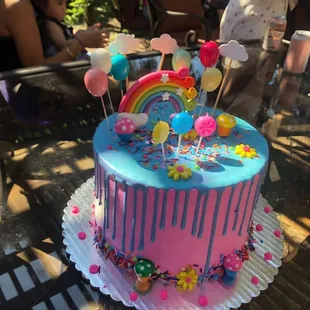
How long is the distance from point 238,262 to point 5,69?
1291mm

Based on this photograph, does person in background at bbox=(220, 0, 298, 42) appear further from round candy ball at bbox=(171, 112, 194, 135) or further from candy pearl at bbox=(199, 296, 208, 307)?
candy pearl at bbox=(199, 296, 208, 307)

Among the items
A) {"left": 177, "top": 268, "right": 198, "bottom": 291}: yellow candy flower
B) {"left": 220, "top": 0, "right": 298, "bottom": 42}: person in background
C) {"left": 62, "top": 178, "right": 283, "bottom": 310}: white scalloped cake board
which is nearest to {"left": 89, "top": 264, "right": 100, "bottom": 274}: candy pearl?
{"left": 62, "top": 178, "right": 283, "bottom": 310}: white scalloped cake board

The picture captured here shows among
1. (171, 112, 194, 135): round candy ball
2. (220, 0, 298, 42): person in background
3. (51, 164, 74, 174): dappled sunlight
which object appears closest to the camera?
(171, 112, 194, 135): round candy ball

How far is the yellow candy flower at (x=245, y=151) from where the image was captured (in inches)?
44.3

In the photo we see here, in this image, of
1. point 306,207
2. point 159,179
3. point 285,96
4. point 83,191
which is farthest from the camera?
point 285,96

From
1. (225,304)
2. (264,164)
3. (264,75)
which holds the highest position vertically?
(264,164)

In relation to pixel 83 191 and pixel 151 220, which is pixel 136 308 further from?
pixel 83 191

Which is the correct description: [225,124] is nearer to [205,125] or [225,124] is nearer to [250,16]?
[205,125]

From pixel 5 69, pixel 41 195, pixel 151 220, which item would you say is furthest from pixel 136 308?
pixel 5 69

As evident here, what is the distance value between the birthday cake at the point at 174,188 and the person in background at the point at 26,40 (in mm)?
728

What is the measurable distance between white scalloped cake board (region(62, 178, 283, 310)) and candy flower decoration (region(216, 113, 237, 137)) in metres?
0.36

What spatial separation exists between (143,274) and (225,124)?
46 centimetres

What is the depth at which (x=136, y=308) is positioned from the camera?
106cm

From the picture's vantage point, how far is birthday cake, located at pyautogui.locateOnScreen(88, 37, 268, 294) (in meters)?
Answer: 1.02
